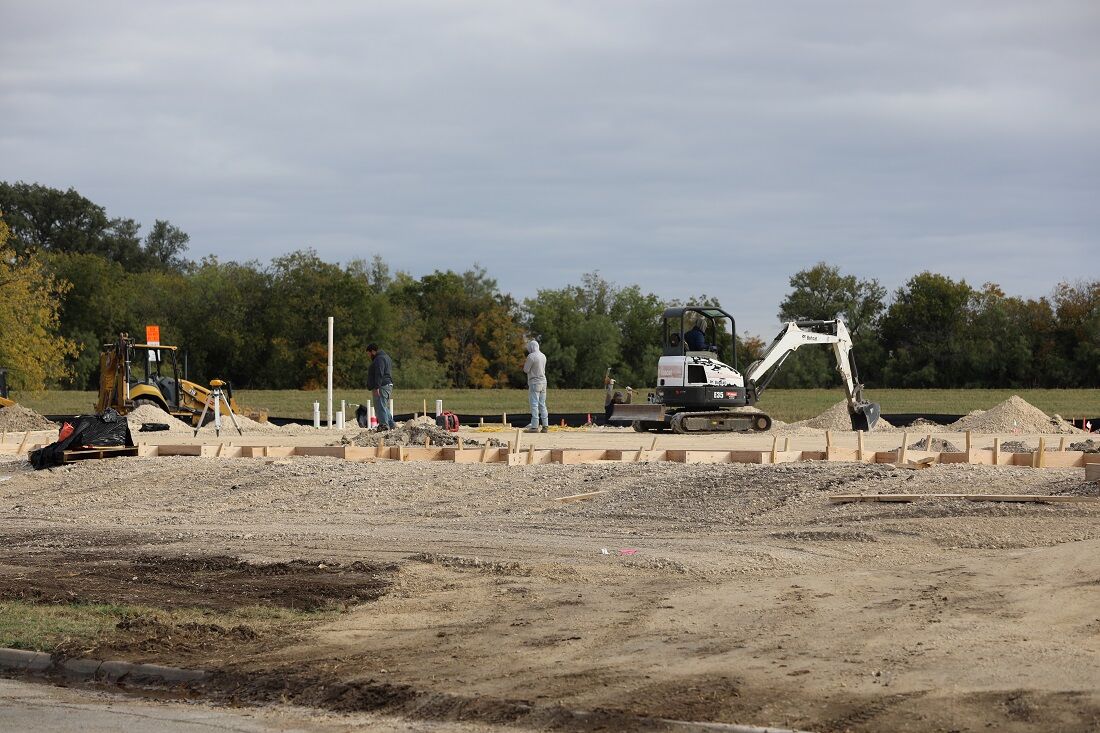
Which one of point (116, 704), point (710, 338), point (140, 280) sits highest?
point (140, 280)

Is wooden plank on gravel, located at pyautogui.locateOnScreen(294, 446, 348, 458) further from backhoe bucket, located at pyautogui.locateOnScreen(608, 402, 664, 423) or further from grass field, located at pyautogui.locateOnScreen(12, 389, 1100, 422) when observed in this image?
grass field, located at pyautogui.locateOnScreen(12, 389, 1100, 422)

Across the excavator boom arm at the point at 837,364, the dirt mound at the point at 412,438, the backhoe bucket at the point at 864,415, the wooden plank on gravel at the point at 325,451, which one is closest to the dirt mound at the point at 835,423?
the backhoe bucket at the point at 864,415

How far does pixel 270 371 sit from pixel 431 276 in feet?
58.0

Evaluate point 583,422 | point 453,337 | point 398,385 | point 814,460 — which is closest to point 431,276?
point 453,337

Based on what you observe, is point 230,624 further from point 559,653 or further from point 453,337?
point 453,337

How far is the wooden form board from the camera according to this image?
55.9 ft

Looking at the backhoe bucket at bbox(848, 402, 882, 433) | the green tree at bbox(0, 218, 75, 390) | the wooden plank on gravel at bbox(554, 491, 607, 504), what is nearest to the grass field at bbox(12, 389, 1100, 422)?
the green tree at bbox(0, 218, 75, 390)

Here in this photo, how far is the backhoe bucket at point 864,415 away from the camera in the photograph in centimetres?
2895

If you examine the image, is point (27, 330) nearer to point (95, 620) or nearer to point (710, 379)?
point (710, 379)

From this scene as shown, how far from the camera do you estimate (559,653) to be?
7.91 meters

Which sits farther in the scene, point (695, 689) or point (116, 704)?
point (116, 704)

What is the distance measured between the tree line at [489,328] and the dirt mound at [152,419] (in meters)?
36.3

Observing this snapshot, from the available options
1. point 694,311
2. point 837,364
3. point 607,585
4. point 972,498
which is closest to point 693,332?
point 694,311

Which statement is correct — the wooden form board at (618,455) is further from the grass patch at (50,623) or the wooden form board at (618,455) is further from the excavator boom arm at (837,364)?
the excavator boom arm at (837,364)
